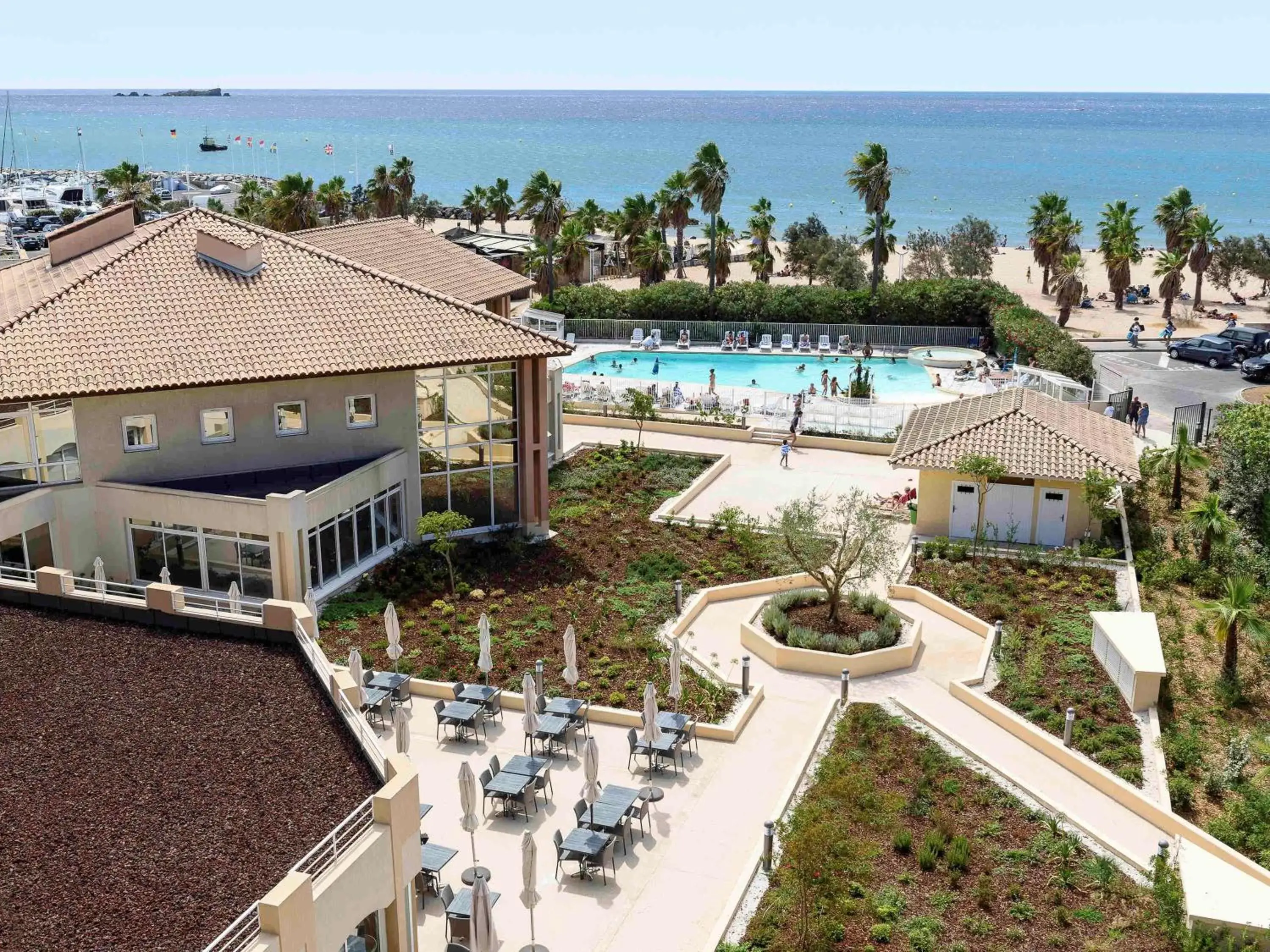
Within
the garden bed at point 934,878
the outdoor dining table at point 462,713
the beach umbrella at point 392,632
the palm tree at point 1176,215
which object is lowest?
the garden bed at point 934,878

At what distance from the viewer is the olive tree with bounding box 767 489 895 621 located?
89.0 ft

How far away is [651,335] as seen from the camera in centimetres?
6056

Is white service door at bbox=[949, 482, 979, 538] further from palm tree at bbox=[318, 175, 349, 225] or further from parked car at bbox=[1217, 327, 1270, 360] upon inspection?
palm tree at bbox=[318, 175, 349, 225]

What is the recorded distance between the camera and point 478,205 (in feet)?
299

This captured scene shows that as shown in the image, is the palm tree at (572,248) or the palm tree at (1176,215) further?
the palm tree at (1176,215)

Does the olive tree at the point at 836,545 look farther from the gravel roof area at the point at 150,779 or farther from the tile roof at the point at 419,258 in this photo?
the gravel roof area at the point at 150,779

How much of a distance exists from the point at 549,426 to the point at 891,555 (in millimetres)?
13565

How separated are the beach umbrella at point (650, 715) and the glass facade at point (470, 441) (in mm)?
12473

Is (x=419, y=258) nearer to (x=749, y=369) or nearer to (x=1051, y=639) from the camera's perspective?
(x=1051, y=639)

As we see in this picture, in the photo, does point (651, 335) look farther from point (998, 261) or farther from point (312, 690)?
point (998, 261)

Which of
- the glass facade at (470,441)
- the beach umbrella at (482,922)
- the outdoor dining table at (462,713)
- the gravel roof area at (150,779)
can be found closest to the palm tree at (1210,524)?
the glass facade at (470,441)

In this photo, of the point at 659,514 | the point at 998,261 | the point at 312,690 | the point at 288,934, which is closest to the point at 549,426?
the point at 659,514

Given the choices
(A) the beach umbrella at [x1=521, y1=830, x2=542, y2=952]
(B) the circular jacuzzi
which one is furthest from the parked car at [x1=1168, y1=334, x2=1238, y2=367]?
(A) the beach umbrella at [x1=521, y1=830, x2=542, y2=952]

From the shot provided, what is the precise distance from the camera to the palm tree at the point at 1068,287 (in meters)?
62.8
